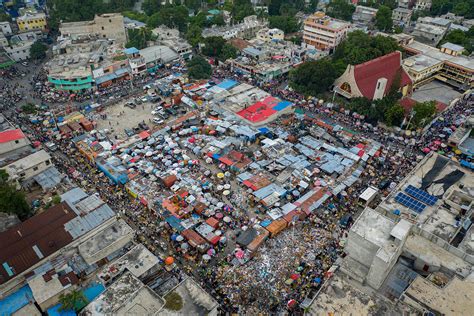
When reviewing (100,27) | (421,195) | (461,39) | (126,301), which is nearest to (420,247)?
(421,195)

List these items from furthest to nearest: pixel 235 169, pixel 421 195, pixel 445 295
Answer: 1. pixel 235 169
2. pixel 421 195
3. pixel 445 295

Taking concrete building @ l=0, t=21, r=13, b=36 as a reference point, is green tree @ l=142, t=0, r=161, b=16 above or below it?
above

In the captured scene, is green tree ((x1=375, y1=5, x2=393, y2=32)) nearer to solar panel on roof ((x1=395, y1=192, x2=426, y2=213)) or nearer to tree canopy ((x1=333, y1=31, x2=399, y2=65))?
tree canopy ((x1=333, y1=31, x2=399, y2=65))

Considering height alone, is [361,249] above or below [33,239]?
above

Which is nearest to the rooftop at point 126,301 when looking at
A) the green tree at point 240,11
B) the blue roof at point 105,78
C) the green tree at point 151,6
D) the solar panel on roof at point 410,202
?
the solar panel on roof at point 410,202

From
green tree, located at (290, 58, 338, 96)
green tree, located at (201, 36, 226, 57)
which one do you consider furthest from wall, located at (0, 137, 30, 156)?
green tree, located at (290, 58, 338, 96)

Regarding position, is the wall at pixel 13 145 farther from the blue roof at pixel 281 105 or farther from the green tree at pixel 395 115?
the green tree at pixel 395 115

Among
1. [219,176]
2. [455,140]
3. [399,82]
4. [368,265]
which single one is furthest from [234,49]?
[368,265]

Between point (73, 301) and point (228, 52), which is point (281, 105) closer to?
point (228, 52)
